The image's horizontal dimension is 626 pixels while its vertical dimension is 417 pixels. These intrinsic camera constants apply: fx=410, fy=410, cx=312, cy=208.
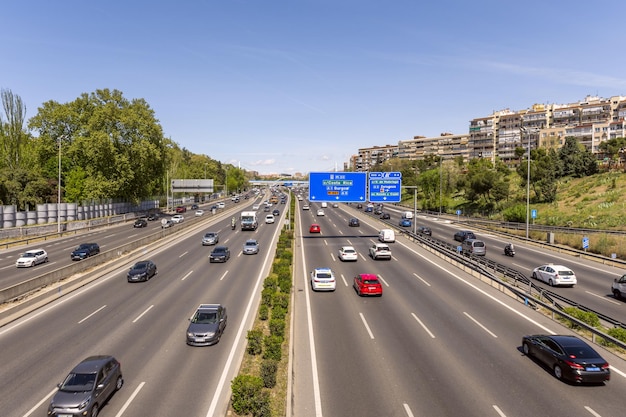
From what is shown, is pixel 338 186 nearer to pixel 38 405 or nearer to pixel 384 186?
pixel 384 186

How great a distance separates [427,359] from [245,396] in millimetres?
8097

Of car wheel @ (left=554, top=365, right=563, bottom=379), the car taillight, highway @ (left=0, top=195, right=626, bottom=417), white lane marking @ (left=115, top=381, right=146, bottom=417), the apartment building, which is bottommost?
white lane marking @ (left=115, top=381, right=146, bottom=417)

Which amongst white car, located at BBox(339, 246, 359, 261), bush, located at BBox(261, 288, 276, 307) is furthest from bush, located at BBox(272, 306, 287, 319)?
white car, located at BBox(339, 246, 359, 261)

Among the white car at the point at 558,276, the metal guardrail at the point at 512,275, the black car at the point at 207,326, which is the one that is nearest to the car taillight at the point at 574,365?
the metal guardrail at the point at 512,275

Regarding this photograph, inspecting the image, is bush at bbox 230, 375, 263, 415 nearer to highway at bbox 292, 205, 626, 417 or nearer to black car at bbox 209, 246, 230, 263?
highway at bbox 292, 205, 626, 417

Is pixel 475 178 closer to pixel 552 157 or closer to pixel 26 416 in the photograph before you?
pixel 552 157

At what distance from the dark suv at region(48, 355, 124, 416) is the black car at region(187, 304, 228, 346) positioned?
424 cm

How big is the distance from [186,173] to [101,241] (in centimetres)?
10761

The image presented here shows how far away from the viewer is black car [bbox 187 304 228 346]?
60.6 ft

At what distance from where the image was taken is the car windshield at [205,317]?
19.4 m

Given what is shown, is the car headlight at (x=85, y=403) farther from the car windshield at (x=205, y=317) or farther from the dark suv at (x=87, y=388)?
the car windshield at (x=205, y=317)

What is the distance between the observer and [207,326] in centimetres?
1894

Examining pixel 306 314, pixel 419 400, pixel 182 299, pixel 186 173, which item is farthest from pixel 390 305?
pixel 186 173

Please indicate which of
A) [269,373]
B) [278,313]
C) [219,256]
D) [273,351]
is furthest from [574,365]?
[219,256]
